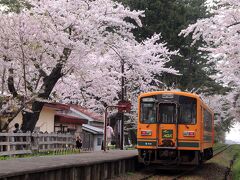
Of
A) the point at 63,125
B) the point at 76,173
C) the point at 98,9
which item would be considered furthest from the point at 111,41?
the point at 63,125

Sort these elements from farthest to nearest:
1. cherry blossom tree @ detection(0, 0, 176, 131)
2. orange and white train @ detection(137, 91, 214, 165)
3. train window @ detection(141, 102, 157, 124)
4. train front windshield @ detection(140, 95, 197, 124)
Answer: cherry blossom tree @ detection(0, 0, 176, 131)
train window @ detection(141, 102, 157, 124)
train front windshield @ detection(140, 95, 197, 124)
orange and white train @ detection(137, 91, 214, 165)

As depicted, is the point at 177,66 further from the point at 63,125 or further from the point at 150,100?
the point at 150,100

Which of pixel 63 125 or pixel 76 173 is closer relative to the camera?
pixel 76 173

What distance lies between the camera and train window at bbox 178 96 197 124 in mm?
16031

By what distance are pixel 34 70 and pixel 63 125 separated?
13476mm

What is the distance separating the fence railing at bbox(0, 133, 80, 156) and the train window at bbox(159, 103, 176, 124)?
199 inches

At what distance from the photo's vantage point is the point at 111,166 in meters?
14.9

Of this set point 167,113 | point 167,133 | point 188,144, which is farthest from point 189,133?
point 167,113

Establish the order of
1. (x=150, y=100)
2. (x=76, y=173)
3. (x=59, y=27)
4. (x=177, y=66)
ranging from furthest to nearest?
(x=177, y=66) → (x=59, y=27) → (x=150, y=100) → (x=76, y=173)

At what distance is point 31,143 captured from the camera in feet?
56.6

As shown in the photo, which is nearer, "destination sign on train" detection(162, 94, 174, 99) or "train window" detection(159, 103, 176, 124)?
"train window" detection(159, 103, 176, 124)

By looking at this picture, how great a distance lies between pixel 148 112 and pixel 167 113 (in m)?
0.70

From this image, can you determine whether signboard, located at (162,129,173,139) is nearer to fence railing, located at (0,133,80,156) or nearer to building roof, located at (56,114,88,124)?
fence railing, located at (0,133,80,156)

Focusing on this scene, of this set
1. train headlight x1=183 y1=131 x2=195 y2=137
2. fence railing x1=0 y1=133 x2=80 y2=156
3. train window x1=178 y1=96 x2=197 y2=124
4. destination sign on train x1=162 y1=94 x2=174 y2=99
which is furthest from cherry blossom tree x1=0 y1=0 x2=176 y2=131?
train headlight x1=183 y1=131 x2=195 y2=137
